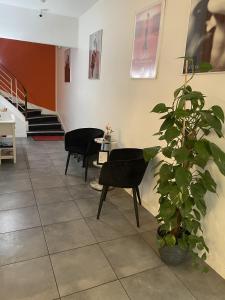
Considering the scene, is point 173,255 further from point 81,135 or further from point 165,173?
point 81,135

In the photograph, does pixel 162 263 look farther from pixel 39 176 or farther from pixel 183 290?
pixel 39 176

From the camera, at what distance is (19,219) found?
8.73ft

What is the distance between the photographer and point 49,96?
298 inches

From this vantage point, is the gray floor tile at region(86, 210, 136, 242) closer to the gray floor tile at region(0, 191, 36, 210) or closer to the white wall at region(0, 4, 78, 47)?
the gray floor tile at region(0, 191, 36, 210)

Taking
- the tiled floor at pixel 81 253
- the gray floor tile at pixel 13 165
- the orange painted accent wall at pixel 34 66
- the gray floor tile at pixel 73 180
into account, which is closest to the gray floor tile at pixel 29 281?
the tiled floor at pixel 81 253

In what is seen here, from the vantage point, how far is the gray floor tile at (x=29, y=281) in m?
1.73

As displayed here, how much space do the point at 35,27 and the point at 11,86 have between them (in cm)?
258

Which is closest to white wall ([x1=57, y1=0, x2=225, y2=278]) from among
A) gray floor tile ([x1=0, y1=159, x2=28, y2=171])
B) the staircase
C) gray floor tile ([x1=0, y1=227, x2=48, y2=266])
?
gray floor tile ([x1=0, y1=227, x2=48, y2=266])

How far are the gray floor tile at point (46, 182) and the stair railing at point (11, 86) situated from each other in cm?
359

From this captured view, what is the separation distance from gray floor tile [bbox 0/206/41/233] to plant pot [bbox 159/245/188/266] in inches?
53.4

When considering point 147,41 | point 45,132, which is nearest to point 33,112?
point 45,132

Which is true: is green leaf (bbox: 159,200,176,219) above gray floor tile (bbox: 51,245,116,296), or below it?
above

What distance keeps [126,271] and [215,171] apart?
1.13 metres

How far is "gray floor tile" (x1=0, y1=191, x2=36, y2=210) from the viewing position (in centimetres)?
294
